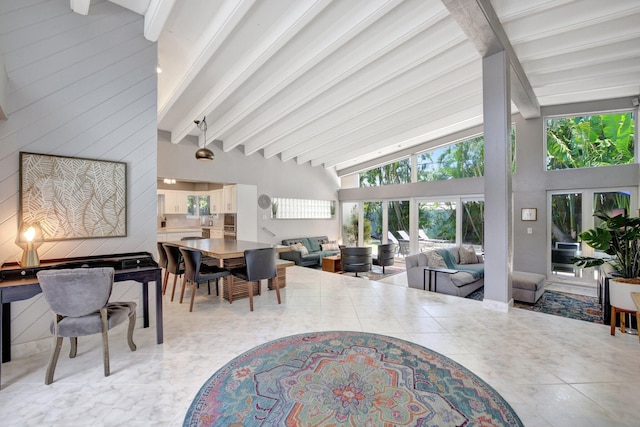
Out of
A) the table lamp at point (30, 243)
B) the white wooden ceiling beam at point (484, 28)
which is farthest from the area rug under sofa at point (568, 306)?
the table lamp at point (30, 243)

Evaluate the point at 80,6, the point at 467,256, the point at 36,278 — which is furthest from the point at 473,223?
the point at 80,6

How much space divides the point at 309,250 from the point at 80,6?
6611 mm

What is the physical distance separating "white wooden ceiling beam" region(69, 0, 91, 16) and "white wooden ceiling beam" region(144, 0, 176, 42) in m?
0.49

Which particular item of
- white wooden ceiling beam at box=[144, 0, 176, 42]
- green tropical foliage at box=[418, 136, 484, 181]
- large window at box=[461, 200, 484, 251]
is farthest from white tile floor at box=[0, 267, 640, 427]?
green tropical foliage at box=[418, 136, 484, 181]

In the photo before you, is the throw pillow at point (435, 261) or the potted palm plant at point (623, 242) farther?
the throw pillow at point (435, 261)

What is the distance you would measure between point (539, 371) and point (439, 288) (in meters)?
2.71

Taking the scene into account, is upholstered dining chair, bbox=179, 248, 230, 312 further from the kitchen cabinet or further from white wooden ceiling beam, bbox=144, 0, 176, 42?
the kitchen cabinet

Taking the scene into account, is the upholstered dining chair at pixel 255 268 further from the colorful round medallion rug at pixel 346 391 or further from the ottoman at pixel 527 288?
the ottoman at pixel 527 288

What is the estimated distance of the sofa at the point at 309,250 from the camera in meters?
7.27

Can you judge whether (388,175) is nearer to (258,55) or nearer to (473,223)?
(473,223)

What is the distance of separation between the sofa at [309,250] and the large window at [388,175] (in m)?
2.39

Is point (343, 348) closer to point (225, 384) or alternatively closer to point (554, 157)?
point (225, 384)

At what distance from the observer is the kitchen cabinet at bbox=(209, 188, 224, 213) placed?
7.23 metres

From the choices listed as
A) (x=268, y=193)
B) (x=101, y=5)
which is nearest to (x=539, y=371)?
(x=101, y=5)
